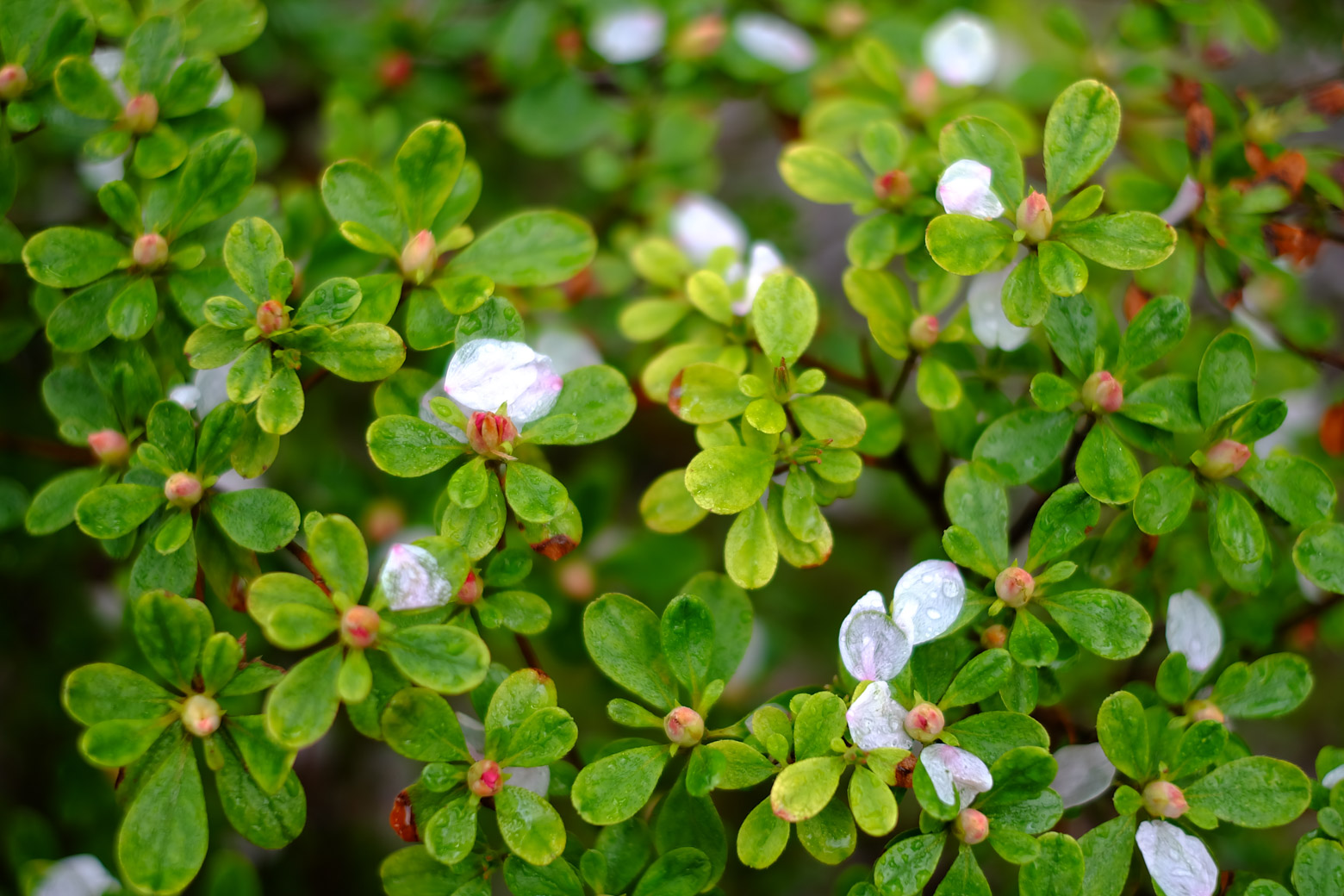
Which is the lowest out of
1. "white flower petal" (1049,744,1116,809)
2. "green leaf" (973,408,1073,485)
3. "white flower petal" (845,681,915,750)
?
"white flower petal" (1049,744,1116,809)

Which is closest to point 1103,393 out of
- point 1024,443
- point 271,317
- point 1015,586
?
point 1024,443

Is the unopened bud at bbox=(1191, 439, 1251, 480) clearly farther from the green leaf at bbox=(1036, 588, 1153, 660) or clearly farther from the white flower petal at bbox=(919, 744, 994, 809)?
the white flower petal at bbox=(919, 744, 994, 809)

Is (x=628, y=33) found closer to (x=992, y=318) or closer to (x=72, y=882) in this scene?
(x=992, y=318)

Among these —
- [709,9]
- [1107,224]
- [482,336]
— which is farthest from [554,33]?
[1107,224]

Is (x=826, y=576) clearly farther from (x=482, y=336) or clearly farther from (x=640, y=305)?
(x=482, y=336)

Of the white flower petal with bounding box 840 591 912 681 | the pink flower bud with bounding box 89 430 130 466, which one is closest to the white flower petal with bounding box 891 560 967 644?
the white flower petal with bounding box 840 591 912 681

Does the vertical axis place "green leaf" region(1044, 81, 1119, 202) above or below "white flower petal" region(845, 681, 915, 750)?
above
